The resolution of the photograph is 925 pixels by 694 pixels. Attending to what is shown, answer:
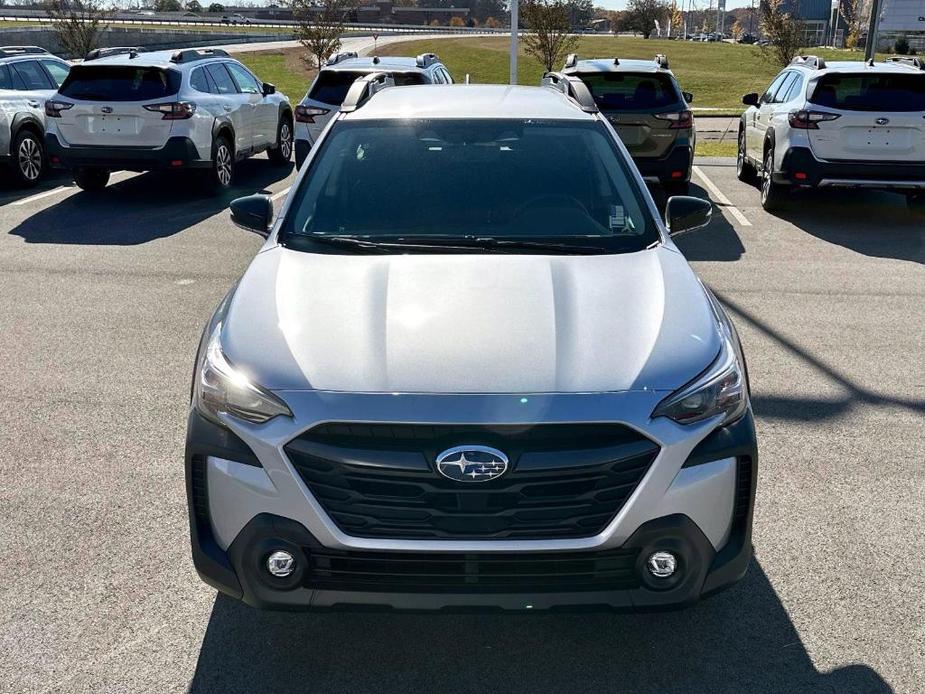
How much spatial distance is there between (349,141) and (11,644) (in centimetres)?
257

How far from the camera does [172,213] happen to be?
11.8m

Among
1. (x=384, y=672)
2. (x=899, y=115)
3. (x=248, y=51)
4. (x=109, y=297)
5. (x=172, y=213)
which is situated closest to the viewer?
(x=384, y=672)

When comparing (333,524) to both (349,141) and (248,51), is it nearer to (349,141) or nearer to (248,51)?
(349,141)

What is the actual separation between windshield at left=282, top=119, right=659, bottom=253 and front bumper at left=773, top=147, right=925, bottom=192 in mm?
6992

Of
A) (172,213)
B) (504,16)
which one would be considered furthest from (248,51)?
(504,16)

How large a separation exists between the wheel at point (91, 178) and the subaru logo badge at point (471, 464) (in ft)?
35.6

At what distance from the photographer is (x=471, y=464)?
9.69 feet

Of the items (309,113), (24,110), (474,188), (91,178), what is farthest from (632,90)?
(474,188)

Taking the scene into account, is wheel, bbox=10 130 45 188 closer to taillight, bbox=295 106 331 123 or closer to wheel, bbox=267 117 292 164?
wheel, bbox=267 117 292 164

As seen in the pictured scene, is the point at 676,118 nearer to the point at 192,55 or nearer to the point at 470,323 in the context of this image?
the point at 192,55

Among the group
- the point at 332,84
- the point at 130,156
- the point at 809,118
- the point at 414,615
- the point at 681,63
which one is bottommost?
the point at 681,63

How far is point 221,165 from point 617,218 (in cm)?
947

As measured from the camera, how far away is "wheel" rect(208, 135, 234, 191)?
499 inches

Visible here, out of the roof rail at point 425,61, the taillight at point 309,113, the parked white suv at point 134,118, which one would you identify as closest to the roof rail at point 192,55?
the parked white suv at point 134,118
